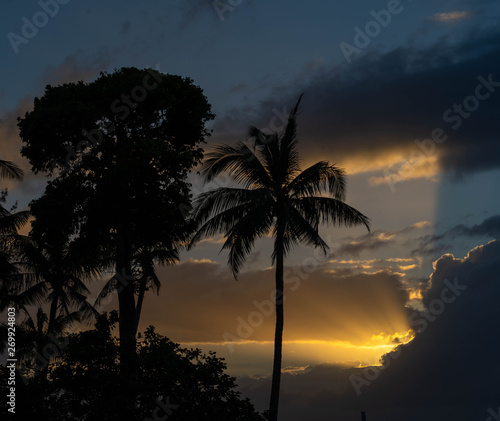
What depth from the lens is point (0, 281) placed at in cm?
3394

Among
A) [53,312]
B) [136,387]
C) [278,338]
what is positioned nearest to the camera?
[136,387]

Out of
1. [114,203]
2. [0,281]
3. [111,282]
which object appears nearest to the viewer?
[114,203]

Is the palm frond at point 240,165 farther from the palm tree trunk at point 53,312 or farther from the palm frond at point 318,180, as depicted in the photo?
the palm tree trunk at point 53,312

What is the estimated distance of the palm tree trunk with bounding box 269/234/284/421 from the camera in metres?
25.6

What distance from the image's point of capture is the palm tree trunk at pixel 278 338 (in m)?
25.6

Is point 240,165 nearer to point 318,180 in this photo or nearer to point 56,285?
point 318,180

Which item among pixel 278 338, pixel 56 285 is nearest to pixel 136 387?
pixel 278 338

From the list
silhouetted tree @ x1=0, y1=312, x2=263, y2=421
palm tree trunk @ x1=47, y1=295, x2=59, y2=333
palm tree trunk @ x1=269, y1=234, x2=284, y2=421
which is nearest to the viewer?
silhouetted tree @ x1=0, y1=312, x2=263, y2=421

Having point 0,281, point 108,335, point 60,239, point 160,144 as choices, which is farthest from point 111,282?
point 108,335

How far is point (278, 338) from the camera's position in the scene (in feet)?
88.2

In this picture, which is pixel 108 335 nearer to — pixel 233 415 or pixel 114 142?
pixel 233 415

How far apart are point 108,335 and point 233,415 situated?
4.82m

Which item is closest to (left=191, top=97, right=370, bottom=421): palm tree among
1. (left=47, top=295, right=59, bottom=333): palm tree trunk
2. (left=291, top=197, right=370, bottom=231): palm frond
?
(left=291, top=197, right=370, bottom=231): palm frond

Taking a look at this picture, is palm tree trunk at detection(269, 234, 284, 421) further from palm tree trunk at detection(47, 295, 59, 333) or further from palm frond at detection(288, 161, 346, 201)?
palm tree trunk at detection(47, 295, 59, 333)
